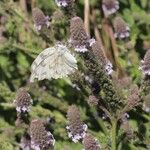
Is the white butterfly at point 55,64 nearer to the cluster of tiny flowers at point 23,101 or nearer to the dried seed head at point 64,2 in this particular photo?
the cluster of tiny flowers at point 23,101

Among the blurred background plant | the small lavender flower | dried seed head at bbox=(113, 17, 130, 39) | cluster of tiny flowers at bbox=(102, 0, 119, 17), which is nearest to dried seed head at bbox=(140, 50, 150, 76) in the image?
the blurred background plant

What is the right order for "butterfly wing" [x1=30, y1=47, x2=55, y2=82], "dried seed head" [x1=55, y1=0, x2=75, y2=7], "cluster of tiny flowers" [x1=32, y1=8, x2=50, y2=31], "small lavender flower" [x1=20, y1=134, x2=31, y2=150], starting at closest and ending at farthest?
"butterfly wing" [x1=30, y1=47, x2=55, y2=82]
"dried seed head" [x1=55, y1=0, x2=75, y2=7]
"small lavender flower" [x1=20, y1=134, x2=31, y2=150]
"cluster of tiny flowers" [x1=32, y1=8, x2=50, y2=31]

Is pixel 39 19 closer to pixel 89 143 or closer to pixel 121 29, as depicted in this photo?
pixel 121 29

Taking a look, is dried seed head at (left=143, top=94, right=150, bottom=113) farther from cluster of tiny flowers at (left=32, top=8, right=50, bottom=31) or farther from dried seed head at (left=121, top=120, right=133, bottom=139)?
cluster of tiny flowers at (left=32, top=8, right=50, bottom=31)

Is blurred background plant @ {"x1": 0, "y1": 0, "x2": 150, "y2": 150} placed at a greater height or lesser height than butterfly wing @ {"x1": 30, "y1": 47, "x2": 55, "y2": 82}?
greater

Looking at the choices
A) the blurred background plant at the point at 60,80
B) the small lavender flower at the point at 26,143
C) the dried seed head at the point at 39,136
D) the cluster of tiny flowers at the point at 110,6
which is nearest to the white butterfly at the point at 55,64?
the blurred background plant at the point at 60,80

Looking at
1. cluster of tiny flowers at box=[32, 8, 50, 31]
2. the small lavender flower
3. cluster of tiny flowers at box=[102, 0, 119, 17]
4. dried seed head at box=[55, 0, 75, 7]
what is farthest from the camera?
cluster of tiny flowers at box=[102, 0, 119, 17]

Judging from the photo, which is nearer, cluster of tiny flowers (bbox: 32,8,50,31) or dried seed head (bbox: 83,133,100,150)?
dried seed head (bbox: 83,133,100,150)
